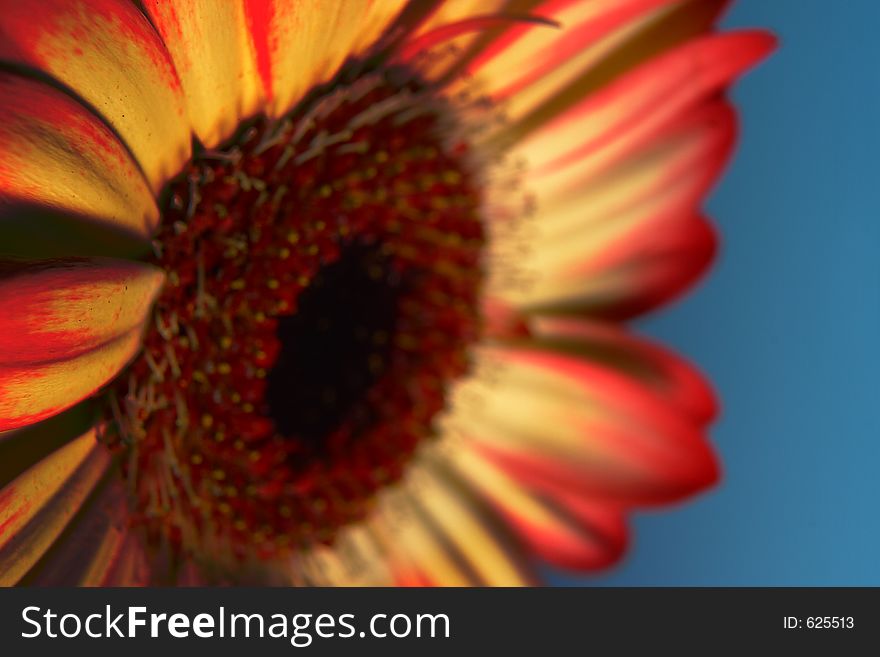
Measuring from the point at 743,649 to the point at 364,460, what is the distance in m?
0.23

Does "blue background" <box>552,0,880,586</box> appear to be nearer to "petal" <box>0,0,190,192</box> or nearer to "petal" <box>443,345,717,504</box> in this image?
"petal" <box>443,345,717,504</box>

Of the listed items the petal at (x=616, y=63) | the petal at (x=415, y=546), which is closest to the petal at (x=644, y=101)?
the petal at (x=616, y=63)

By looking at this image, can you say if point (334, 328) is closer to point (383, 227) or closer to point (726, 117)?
point (383, 227)

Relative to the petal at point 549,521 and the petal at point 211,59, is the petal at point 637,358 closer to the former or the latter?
the petal at point 549,521

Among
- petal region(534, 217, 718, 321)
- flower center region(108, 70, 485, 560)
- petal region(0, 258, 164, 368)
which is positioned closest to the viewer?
petal region(0, 258, 164, 368)

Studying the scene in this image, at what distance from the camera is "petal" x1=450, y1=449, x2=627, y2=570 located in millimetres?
548

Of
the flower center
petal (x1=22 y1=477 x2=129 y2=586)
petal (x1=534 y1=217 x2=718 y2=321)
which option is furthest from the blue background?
petal (x1=22 y1=477 x2=129 y2=586)

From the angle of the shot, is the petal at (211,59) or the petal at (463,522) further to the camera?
the petal at (463,522)

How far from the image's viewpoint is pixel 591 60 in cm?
48

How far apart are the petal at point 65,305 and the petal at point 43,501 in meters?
0.06

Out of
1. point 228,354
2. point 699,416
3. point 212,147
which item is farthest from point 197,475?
point 699,416

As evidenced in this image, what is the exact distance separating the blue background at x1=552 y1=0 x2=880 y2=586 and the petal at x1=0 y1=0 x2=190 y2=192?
301 mm

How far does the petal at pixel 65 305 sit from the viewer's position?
0.30 meters

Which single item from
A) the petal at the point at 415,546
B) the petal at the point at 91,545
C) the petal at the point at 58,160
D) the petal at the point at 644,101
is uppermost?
the petal at the point at 644,101
